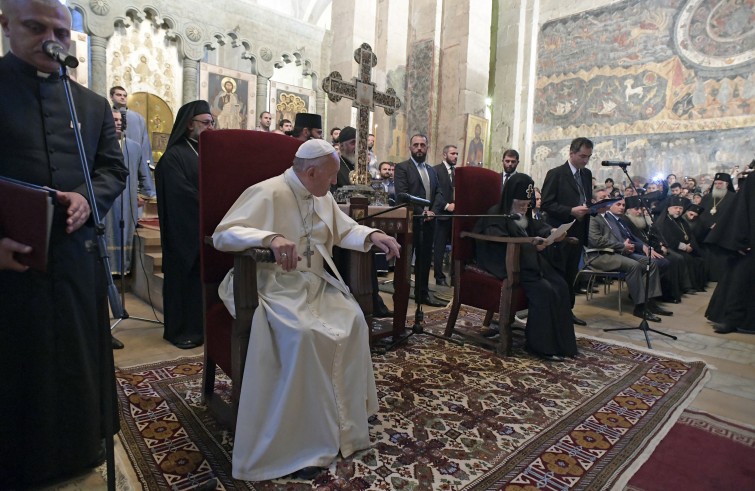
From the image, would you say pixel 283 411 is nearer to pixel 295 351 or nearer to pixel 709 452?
pixel 295 351

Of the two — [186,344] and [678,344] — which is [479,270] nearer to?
[678,344]

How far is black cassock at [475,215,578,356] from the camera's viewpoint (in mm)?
3760

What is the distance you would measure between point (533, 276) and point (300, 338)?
8.05 ft

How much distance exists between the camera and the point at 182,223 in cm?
379

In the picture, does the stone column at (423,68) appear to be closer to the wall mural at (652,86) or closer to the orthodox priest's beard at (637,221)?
the orthodox priest's beard at (637,221)

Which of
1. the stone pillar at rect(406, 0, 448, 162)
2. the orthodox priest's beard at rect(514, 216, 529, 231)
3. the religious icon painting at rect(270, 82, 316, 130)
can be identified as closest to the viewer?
the orthodox priest's beard at rect(514, 216, 529, 231)

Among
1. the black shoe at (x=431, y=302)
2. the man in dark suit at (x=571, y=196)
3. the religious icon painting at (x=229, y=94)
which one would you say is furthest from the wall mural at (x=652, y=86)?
the black shoe at (x=431, y=302)

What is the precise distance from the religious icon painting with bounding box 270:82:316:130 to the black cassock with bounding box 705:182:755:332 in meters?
9.16

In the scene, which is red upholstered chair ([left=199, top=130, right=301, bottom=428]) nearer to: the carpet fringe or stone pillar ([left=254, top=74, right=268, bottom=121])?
the carpet fringe

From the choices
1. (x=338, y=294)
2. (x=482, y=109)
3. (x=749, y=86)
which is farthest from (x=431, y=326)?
(x=749, y=86)

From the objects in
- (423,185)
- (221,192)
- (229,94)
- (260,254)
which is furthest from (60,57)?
(229,94)

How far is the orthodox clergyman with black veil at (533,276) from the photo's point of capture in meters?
3.76

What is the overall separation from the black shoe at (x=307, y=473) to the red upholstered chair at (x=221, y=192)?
15.9 inches

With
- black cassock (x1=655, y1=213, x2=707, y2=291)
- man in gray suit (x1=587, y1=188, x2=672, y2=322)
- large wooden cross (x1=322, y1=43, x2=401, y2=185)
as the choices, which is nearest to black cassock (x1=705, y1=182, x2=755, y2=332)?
man in gray suit (x1=587, y1=188, x2=672, y2=322)
